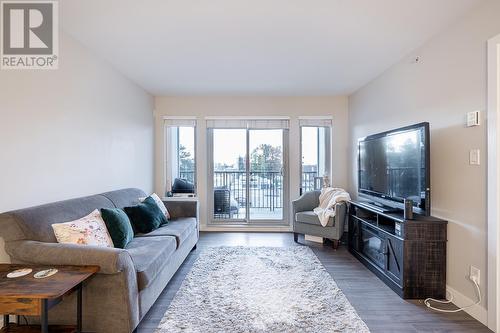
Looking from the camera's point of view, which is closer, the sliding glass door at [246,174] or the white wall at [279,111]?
the white wall at [279,111]

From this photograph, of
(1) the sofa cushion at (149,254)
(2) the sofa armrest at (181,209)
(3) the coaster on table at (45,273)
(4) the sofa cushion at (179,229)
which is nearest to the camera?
(3) the coaster on table at (45,273)

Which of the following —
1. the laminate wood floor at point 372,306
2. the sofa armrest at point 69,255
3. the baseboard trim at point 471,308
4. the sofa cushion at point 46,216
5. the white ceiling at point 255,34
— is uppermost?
the white ceiling at point 255,34

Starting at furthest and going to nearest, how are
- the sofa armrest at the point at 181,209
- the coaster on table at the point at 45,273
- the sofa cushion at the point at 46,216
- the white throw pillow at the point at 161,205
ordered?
the sofa armrest at the point at 181,209 < the white throw pillow at the point at 161,205 < the sofa cushion at the point at 46,216 < the coaster on table at the point at 45,273

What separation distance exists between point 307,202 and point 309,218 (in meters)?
0.37

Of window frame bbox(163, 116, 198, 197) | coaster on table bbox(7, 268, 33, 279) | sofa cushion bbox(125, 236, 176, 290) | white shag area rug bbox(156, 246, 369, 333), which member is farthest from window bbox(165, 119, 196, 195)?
coaster on table bbox(7, 268, 33, 279)

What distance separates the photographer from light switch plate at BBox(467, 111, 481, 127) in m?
2.09

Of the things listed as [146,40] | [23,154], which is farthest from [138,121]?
[23,154]

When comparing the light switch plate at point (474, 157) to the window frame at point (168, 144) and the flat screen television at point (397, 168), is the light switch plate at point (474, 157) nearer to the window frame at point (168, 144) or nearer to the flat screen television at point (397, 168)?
the flat screen television at point (397, 168)

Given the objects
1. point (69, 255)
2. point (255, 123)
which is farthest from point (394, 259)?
point (255, 123)

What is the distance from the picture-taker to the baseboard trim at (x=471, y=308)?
2059mm

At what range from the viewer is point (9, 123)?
6.53 ft

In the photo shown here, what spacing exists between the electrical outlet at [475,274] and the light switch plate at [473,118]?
114 centimetres

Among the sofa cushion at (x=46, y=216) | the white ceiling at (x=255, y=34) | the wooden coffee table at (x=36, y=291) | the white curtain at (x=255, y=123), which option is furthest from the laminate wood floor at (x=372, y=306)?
the white ceiling at (x=255, y=34)

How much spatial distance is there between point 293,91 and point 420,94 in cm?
207
